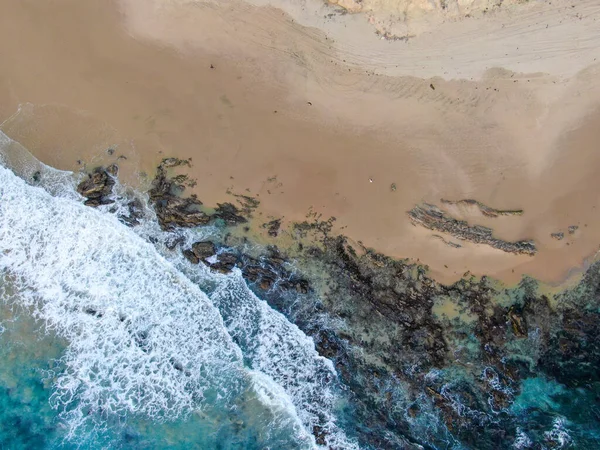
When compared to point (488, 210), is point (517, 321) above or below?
below

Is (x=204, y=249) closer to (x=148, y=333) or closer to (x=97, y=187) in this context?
(x=148, y=333)

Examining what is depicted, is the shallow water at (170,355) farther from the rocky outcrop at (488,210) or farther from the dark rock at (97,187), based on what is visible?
the rocky outcrop at (488,210)

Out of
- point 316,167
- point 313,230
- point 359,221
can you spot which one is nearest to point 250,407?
point 313,230

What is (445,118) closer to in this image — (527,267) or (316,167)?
(316,167)

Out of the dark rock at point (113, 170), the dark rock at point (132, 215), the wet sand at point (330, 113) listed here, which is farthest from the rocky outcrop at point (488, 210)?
the dark rock at point (113, 170)

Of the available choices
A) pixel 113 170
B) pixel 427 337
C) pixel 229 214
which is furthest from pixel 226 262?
pixel 427 337

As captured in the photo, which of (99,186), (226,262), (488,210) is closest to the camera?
(488,210)

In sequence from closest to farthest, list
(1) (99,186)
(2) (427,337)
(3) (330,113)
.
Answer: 1. (3) (330,113)
2. (2) (427,337)
3. (1) (99,186)
